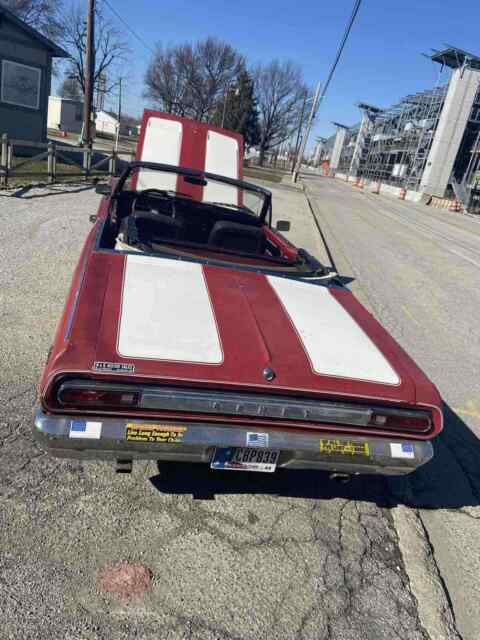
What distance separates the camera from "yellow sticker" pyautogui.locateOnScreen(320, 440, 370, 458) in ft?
7.70

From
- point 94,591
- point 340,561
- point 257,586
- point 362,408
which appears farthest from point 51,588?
point 362,408

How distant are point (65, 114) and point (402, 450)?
67.0 metres

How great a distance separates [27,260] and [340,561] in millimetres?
5539

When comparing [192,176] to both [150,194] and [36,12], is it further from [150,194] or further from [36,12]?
[36,12]

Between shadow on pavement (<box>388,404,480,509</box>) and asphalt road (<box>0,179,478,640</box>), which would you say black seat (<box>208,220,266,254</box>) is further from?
shadow on pavement (<box>388,404,480,509</box>)

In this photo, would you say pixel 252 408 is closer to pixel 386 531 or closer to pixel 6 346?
pixel 386 531

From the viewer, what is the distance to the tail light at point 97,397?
2066 millimetres

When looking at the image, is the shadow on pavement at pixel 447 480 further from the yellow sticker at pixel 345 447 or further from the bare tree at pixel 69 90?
the bare tree at pixel 69 90

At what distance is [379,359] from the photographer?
8.61ft

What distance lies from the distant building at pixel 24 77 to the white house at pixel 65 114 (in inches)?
1808

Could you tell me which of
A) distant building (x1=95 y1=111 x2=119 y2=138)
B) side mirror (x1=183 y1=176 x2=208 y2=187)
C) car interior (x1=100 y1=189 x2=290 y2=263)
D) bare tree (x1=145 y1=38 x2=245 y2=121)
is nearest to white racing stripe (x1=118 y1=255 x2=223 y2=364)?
car interior (x1=100 y1=189 x2=290 y2=263)

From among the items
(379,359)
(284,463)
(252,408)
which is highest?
(379,359)

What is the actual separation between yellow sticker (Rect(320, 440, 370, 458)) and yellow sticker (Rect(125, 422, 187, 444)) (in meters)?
0.73

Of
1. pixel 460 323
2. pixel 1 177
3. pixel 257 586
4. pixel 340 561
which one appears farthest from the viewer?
pixel 1 177
